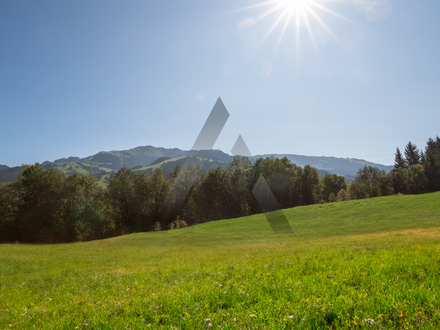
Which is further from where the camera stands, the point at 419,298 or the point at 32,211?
the point at 32,211

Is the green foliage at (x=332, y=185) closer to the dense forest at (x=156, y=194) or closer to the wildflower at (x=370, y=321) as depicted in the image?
the dense forest at (x=156, y=194)

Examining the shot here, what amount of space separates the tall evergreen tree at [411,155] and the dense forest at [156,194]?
1.38ft

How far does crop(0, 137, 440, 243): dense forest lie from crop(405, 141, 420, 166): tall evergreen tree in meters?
0.42

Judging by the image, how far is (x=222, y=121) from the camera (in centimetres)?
4462

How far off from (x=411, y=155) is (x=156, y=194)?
5407 inches

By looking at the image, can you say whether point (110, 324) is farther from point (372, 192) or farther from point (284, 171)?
point (372, 192)

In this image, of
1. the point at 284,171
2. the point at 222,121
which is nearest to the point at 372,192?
the point at 284,171

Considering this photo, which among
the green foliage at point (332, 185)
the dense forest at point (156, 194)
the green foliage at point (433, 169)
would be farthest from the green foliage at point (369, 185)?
the green foliage at point (433, 169)

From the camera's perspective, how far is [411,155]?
384 ft

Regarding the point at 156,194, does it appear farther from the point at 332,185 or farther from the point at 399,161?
Result: the point at 399,161

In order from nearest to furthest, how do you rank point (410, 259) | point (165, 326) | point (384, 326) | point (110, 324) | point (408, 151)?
Answer: point (384, 326) → point (165, 326) → point (110, 324) → point (410, 259) → point (408, 151)

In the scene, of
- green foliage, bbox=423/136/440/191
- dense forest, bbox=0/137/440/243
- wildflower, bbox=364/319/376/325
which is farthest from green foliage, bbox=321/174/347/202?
wildflower, bbox=364/319/376/325

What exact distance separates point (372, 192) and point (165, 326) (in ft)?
359

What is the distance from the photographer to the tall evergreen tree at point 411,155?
378 feet
